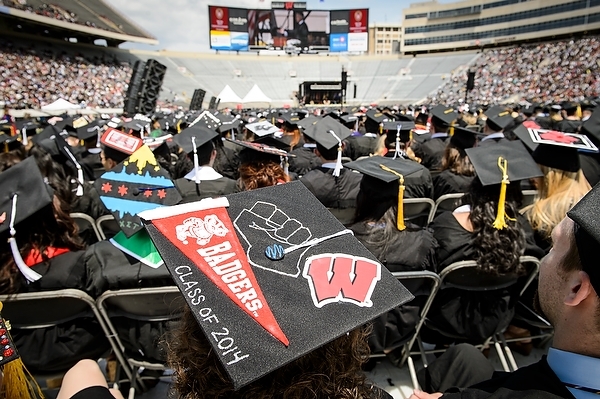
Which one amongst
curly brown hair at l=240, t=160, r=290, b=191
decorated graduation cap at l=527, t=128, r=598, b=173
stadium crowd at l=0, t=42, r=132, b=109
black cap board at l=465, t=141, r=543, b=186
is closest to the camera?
black cap board at l=465, t=141, r=543, b=186

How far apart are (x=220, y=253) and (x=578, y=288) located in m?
0.93

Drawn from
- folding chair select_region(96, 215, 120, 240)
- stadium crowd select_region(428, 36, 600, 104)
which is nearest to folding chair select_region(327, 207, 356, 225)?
folding chair select_region(96, 215, 120, 240)

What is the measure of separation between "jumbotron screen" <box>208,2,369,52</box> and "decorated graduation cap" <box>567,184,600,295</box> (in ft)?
142

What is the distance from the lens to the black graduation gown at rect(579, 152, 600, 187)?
4.10m

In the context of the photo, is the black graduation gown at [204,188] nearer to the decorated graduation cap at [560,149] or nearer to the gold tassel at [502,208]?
the gold tassel at [502,208]

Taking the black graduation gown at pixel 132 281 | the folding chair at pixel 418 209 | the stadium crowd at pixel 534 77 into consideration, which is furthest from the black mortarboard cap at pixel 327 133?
the stadium crowd at pixel 534 77

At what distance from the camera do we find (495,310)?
2.32 metres

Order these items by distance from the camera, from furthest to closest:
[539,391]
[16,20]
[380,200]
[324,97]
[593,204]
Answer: [324,97] < [16,20] < [380,200] < [539,391] < [593,204]

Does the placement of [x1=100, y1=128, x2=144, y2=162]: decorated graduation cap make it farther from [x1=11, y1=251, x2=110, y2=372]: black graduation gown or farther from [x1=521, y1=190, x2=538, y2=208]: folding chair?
[x1=521, y1=190, x2=538, y2=208]: folding chair

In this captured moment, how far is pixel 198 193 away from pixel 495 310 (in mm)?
2820

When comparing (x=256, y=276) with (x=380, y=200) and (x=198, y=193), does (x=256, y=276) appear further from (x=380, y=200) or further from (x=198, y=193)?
(x=198, y=193)

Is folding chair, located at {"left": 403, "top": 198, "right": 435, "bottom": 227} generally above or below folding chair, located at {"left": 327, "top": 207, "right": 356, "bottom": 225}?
above

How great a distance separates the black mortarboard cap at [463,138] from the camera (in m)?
4.46

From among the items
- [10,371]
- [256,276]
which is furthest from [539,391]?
[10,371]
